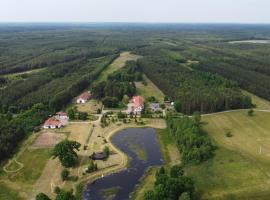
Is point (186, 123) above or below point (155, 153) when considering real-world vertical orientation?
above

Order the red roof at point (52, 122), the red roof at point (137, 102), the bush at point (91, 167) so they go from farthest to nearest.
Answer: the red roof at point (137, 102) → the red roof at point (52, 122) → the bush at point (91, 167)

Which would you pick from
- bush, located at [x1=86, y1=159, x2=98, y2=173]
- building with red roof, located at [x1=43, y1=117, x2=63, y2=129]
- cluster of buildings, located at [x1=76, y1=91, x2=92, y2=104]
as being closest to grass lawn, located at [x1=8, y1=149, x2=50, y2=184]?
bush, located at [x1=86, y1=159, x2=98, y2=173]

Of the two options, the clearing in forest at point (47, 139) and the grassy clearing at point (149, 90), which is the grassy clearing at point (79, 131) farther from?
the grassy clearing at point (149, 90)

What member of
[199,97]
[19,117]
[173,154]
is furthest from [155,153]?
[19,117]

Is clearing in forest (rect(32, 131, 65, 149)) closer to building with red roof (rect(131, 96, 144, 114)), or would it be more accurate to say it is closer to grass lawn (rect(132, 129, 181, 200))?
grass lawn (rect(132, 129, 181, 200))

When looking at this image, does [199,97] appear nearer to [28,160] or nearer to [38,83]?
[28,160]

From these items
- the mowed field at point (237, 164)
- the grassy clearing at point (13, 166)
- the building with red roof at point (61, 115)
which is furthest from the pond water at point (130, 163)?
the building with red roof at point (61, 115)

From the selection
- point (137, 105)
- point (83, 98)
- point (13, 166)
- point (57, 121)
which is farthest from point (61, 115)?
point (13, 166)
